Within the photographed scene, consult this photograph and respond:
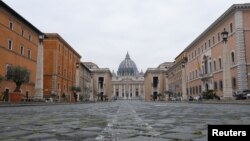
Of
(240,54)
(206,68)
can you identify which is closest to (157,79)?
(206,68)

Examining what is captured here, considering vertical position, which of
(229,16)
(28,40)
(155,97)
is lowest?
(155,97)

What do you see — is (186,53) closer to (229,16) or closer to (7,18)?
(229,16)

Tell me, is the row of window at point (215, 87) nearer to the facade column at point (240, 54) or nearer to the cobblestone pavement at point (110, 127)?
the facade column at point (240, 54)

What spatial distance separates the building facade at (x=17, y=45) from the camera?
34844mm

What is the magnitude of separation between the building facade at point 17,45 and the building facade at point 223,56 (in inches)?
975

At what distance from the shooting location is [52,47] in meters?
52.2

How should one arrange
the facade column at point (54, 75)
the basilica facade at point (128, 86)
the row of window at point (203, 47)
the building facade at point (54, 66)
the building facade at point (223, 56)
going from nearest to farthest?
the building facade at point (223, 56) < the row of window at point (203, 47) < the facade column at point (54, 75) < the building facade at point (54, 66) < the basilica facade at point (128, 86)

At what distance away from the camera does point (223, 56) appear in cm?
3102

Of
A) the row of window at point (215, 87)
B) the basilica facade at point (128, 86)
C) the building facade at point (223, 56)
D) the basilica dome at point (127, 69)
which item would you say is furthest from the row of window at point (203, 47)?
the basilica dome at point (127, 69)

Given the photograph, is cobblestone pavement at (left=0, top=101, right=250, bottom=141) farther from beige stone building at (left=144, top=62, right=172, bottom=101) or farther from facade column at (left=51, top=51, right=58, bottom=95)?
beige stone building at (left=144, top=62, right=172, bottom=101)

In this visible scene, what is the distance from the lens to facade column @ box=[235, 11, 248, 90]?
38.1 metres

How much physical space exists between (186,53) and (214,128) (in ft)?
245

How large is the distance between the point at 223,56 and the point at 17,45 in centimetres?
2607

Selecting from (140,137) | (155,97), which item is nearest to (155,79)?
(155,97)
